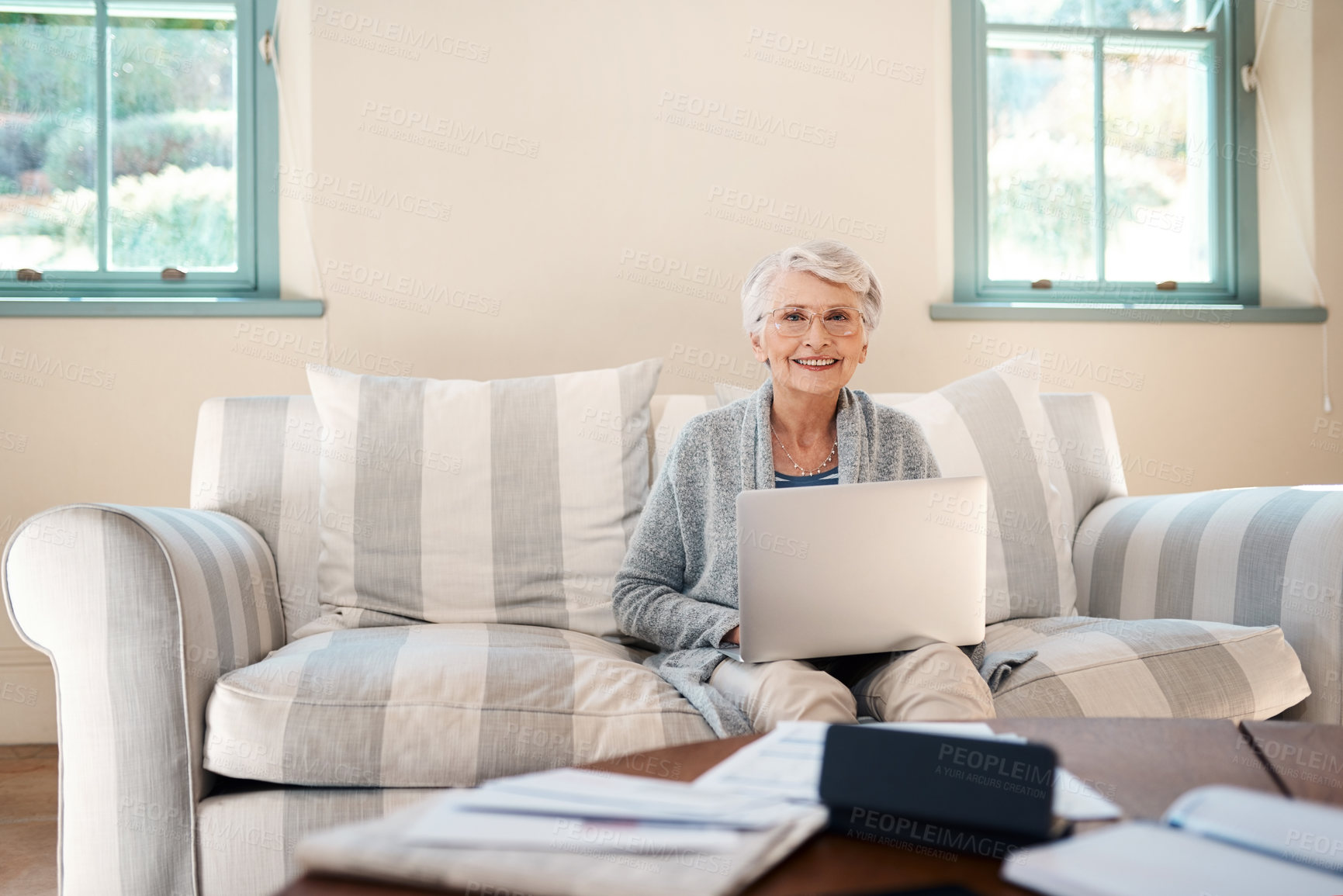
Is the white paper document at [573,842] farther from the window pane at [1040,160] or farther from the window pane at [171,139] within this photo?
the window pane at [1040,160]

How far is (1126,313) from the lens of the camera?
102 inches

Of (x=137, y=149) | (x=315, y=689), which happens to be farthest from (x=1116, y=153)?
(x=137, y=149)

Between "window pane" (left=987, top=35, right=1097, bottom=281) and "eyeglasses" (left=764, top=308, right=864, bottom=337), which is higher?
"window pane" (left=987, top=35, right=1097, bottom=281)

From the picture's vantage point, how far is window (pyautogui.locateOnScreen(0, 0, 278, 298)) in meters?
2.45

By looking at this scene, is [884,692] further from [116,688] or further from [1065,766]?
[116,688]

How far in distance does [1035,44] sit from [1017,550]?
1.59 metres

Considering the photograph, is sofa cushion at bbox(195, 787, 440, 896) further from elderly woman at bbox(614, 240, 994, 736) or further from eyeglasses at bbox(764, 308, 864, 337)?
eyeglasses at bbox(764, 308, 864, 337)

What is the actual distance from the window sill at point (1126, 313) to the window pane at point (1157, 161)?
0.56 feet

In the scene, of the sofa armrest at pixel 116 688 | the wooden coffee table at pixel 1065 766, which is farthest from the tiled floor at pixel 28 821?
the wooden coffee table at pixel 1065 766

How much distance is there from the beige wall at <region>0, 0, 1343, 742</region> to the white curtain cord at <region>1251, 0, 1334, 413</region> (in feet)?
1.59

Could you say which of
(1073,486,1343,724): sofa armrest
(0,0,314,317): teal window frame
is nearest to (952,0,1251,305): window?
(1073,486,1343,724): sofa armrest

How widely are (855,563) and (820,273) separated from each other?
2.13 ft

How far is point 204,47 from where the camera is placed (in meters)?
2.50

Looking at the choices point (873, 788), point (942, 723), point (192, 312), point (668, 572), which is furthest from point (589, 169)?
point (873, 788)
